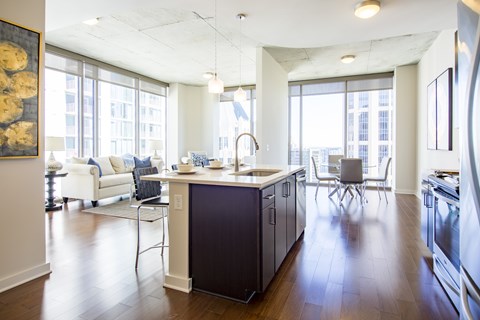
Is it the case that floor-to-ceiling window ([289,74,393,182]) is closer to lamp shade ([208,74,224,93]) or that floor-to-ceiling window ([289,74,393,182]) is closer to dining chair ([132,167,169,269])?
lamp shade ([208,74,224,93])

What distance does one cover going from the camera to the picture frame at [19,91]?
2156 mm

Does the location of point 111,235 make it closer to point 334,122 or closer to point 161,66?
point 161,66

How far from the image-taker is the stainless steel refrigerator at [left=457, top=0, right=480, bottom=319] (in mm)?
794

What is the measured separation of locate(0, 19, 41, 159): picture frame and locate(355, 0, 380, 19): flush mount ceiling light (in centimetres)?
308

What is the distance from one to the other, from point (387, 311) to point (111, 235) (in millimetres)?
3021

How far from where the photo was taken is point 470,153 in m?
0.83

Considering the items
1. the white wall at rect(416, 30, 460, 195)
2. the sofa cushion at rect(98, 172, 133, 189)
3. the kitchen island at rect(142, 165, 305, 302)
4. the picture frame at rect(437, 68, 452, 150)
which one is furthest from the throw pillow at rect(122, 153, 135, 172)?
the picture frame at rect(437, 68, 452, 150)

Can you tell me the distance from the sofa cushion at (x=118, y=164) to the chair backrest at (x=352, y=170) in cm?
460

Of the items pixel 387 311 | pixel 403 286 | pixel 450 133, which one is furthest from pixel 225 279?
pixel 450 133

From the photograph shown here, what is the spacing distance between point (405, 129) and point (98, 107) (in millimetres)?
6988

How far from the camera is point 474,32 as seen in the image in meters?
0.81

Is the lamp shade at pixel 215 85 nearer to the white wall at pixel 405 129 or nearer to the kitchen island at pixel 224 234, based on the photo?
the kitchen island at pixel 224 234

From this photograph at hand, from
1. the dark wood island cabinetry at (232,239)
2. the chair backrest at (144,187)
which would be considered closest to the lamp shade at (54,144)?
the chair backrest at (144,187)

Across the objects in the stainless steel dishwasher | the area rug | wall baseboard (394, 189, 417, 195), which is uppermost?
the stainless steel dishwasher
